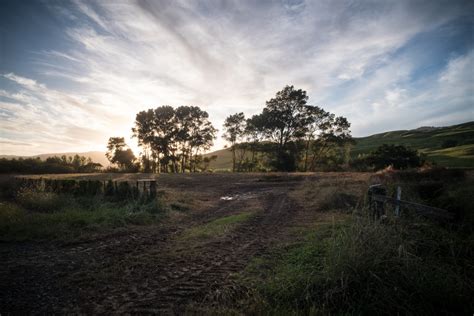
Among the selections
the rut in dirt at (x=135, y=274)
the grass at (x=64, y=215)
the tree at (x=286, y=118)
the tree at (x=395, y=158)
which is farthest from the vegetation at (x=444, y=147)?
the grass at (x=64, y=215)

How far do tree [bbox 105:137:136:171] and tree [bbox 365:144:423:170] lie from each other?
41753 mm

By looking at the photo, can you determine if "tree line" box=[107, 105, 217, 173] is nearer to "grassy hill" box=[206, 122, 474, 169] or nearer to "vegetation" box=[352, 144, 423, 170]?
"grassy hill" box=[206, 122, 474, 169]

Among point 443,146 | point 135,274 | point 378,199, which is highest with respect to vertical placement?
point 443,146

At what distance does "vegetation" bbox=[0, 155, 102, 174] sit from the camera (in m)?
24.0

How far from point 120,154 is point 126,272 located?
1835 inches

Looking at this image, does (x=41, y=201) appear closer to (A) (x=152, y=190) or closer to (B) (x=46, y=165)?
(A) (x=152, y=190)

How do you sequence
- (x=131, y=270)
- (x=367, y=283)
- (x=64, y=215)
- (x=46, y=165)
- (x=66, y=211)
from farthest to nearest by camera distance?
(x=46, y=165), (x=66, y=211), (x=64, y=215), (x=131, y=270), (x=367, y=283)

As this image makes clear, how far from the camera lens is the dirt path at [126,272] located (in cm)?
324

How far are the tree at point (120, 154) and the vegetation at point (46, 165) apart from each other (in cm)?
396

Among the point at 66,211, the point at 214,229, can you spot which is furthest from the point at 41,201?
the point at 214,229

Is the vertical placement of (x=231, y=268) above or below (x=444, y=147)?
below

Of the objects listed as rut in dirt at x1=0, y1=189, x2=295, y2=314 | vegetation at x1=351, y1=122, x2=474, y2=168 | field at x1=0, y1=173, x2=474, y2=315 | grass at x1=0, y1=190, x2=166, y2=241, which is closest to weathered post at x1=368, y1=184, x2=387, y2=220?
field at x1=0, y1=173, x2=474, y2=315

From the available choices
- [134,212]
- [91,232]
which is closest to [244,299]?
[91,232]

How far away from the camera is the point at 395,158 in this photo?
28422 mm
